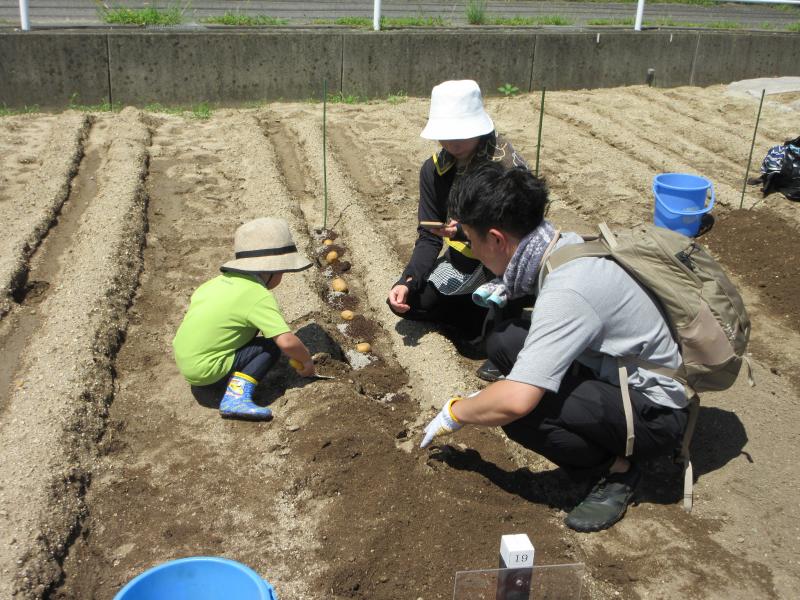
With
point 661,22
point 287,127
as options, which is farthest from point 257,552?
point 661,22

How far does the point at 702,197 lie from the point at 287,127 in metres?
3.83

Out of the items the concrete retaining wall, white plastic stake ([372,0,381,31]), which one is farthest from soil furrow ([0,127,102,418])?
white plastic stake ([372,0,381,31])

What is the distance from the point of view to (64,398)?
344cm

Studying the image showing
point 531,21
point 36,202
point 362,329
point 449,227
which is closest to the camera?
point 449,227

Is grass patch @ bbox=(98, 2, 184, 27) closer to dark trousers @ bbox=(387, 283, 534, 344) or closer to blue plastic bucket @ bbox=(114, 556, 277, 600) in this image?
dark trousers @ bbox=(387, 283, 534, 344)

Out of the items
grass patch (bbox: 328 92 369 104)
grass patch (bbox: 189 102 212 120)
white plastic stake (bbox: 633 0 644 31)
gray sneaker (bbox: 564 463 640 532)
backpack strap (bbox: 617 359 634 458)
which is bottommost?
gray sneaker (bbox: 564 463 640 532)

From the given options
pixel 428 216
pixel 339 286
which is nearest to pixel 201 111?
pixel 339 286

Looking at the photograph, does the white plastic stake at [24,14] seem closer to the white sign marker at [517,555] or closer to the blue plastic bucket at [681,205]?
the blue plastic bucket at [681,205]

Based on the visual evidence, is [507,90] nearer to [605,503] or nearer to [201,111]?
A: [201,111]

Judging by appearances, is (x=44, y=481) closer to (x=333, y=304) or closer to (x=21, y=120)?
(x=333, y=304)

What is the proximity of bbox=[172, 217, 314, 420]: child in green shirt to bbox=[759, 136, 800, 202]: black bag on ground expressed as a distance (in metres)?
4.10

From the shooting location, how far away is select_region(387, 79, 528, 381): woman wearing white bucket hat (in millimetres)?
3668

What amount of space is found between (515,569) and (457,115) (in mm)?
2101

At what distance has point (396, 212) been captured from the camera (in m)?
5.88
